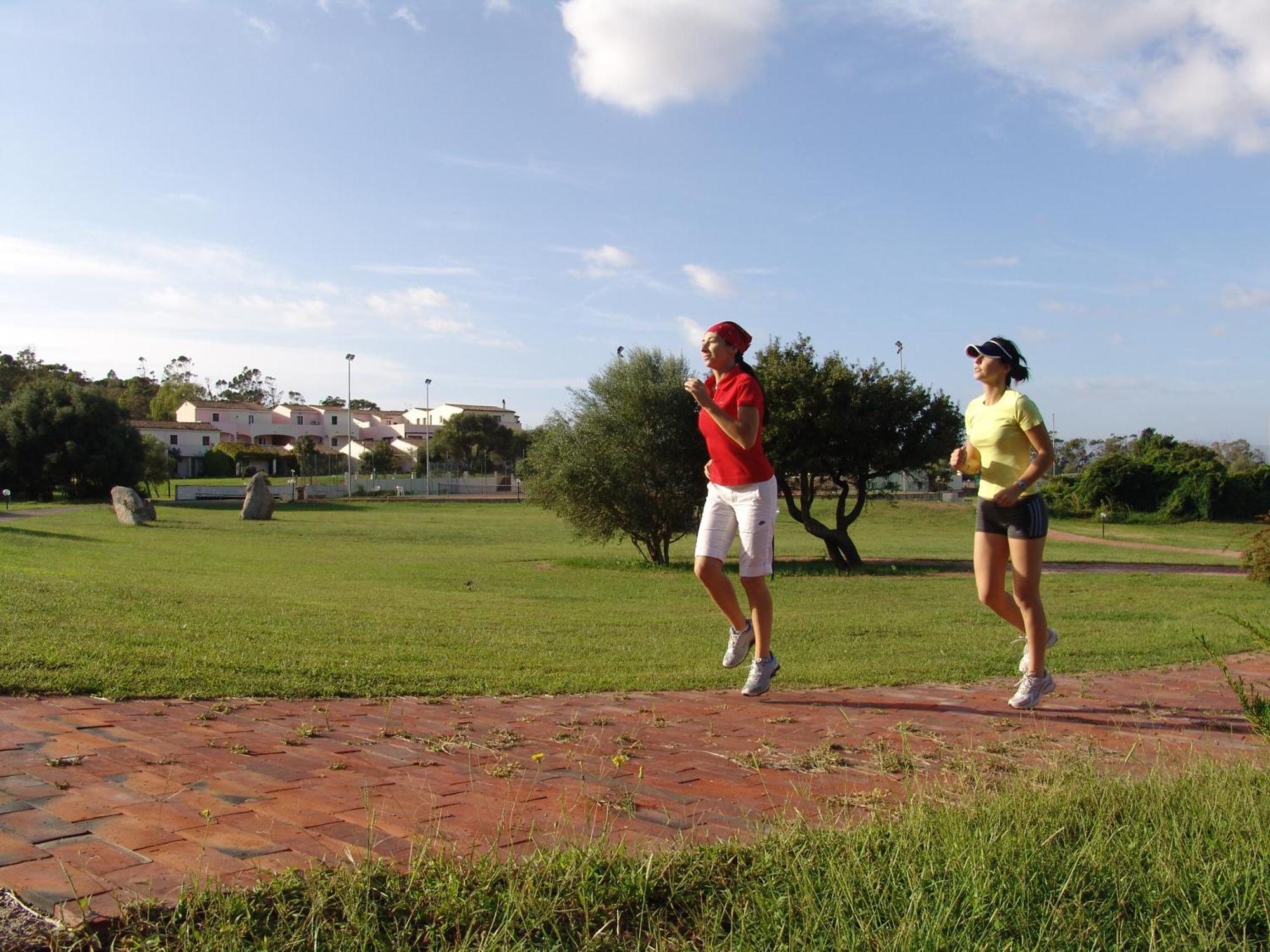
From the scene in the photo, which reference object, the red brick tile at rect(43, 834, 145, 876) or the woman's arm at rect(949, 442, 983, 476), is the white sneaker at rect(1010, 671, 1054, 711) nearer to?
the woman's arm at rect(949, 442, 983, 476)

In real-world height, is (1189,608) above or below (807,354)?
below

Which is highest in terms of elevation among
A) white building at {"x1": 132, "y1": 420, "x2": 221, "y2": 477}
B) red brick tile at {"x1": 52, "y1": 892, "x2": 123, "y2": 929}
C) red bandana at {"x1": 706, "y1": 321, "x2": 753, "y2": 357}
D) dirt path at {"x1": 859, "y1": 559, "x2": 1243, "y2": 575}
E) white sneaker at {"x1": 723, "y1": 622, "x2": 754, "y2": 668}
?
white building at {"x1": 132, "y1": 420, "x2": 221, "y2": 477}

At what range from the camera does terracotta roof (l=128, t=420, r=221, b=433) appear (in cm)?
8769

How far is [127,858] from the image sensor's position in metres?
2.67

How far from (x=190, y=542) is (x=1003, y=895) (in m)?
24.1

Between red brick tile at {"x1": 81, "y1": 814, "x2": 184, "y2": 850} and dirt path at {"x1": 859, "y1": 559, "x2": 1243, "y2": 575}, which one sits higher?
red brick tile at {"x1": 81, "y1": 814, "x2": 184, "y2": 850}

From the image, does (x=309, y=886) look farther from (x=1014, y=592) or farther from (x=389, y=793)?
(x=1014, y=592)

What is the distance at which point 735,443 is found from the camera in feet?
18.0

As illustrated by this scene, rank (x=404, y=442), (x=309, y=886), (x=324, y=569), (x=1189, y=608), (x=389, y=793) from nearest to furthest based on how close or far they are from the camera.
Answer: (x=309, y=886)
(x=389, y=793)
(x=1189, y=608)
(x=324, y=569)
(x=404, y=442)

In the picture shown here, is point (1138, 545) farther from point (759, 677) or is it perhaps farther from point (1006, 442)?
point (759, 677)

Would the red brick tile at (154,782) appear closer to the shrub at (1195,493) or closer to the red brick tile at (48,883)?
the red brick tile at (48,883)

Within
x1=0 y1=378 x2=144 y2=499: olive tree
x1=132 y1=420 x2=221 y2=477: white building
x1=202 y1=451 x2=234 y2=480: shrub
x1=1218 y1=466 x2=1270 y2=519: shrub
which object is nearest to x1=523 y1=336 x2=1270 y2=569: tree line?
x1=1218 y1=466 x2=1270 y2=519: shrub

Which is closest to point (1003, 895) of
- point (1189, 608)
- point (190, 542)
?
point (1189, 608)

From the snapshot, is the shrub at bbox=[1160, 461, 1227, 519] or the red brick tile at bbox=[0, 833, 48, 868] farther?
the shrub at bbox=[1160, 461, 1227, 519]
